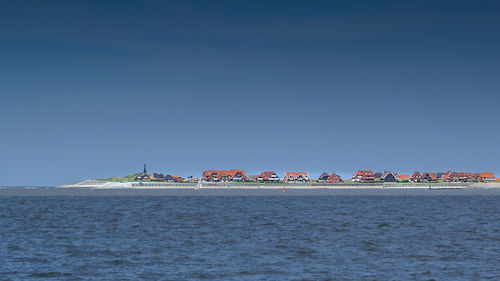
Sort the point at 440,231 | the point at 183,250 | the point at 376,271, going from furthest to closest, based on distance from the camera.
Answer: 1. the point at 440,231
2. the point at 183,250
3. the point at 376,271

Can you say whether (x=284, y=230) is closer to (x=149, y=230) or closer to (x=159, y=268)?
(x=149, y=230)

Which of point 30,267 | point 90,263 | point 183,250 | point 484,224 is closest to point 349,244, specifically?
point 183,250

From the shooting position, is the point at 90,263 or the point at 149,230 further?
the point at 149,230

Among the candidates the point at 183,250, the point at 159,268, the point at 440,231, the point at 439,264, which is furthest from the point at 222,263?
the point at 440,231

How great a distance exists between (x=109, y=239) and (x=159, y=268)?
45.3 feet

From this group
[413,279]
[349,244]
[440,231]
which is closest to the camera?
[413,279]

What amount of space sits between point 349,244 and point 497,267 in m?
10.9

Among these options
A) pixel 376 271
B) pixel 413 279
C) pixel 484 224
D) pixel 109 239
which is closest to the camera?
pixel 413 279

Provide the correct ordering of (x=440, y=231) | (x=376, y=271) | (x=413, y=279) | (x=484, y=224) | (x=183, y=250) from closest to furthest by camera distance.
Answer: (x=413, y=279) → (x=376, y=271) → (x=183, y=250) → (x=440, y=231) → (x=484, y=224)

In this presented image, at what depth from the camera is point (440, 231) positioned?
1843 inches

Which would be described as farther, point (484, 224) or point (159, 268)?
point (484, 224)

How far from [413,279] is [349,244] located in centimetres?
1212

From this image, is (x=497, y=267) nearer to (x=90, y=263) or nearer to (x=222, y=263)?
(x=222, y=263)

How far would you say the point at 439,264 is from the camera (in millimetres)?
29016
